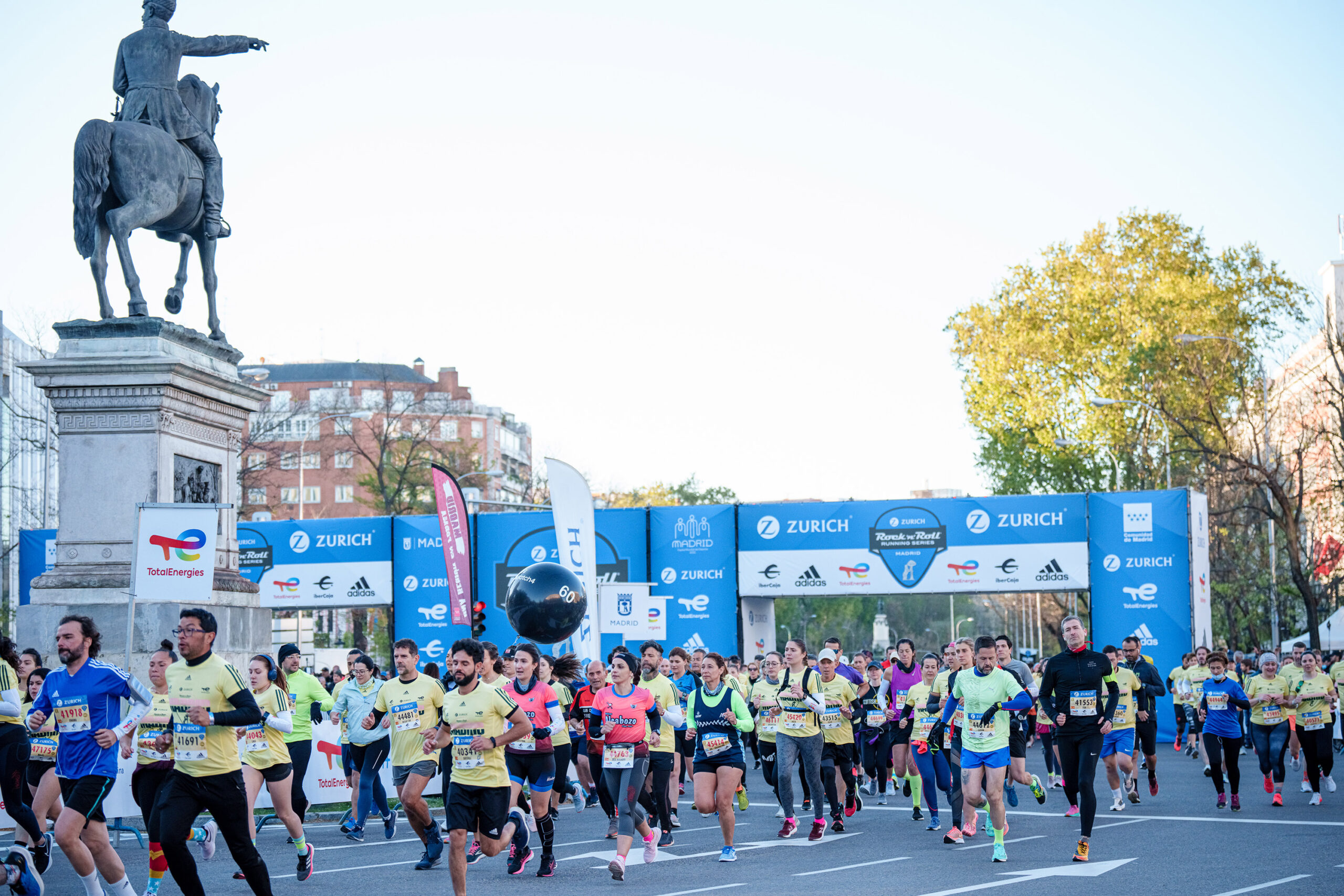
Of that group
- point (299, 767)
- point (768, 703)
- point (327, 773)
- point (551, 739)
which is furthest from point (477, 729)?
point (327, 773)

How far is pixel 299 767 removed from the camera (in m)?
15.7

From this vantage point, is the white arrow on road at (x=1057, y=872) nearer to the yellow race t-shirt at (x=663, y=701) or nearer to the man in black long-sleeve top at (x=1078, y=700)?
the man in black long-sleeve top at (x=1078, y=700)

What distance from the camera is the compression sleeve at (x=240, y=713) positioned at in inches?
368

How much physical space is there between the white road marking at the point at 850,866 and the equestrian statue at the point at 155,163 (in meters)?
9.29

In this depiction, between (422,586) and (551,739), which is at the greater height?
(422,586)

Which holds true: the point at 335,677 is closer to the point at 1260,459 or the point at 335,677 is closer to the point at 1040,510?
the point at 1040,510

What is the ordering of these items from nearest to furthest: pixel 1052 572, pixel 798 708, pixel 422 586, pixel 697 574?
pixel 798 708
pixel 1052 572
pixel 697 574
pixel 422 586

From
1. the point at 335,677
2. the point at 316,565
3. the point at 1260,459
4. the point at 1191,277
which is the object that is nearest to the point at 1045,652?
the point at 1191,277

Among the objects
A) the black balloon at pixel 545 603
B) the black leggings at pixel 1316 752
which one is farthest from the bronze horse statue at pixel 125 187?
the black leggings at pixel 1316 752

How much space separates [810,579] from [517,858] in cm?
2069

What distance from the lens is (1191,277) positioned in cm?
4922

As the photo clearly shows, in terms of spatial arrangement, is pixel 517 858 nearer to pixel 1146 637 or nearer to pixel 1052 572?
pixel 1146 637

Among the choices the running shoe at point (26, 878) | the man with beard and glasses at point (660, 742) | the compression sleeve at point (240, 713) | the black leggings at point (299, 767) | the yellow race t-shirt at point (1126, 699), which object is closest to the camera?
the compression sleeve at point (240, 713)

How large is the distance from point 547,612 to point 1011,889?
766 centimetres
